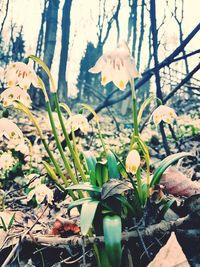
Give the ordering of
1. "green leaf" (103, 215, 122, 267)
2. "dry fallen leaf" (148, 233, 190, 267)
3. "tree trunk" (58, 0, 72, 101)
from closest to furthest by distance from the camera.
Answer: "dry fallen leaf" (148, 233, 190, 267), "green leaf" (103, 215, 122, 267), "tree trunk" (58, 0, 72, 101)

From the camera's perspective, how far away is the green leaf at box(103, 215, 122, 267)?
1.14m

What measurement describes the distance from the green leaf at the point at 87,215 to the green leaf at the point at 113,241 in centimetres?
6

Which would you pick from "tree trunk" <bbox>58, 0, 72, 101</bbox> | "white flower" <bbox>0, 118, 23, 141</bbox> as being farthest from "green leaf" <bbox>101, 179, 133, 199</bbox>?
"tree trunk" <bbox>58, 0, 72, 101</bbox>

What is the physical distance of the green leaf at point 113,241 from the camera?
114 centimetres

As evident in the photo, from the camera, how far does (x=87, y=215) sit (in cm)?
121

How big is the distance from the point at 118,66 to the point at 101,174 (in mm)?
480

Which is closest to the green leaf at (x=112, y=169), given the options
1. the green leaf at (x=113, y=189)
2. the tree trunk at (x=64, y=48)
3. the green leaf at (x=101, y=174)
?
the green leaf at (x=101, y=174)

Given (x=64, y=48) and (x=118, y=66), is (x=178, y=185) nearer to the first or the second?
(x=118, y=66)

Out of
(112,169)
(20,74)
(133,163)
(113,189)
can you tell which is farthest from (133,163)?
(20,74)

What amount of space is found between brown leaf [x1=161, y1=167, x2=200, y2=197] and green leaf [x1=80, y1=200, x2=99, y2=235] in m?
0.48

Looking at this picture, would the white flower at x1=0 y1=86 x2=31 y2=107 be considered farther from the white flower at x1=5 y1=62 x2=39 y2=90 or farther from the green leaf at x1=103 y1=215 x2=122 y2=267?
the green leaf at x1=103 y1=215 x2=122 y2=267

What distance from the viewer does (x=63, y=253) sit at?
1431 millimetres

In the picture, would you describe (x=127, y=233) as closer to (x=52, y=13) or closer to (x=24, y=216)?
(x=24, y=216)

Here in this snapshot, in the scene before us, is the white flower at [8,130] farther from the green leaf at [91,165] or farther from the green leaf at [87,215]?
the green leaf at [87,215]
